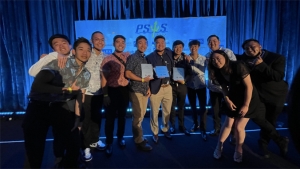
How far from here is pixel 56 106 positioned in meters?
1.84

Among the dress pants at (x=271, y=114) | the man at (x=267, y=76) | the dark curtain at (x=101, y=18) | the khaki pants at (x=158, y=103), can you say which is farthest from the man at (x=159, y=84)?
the dark curtain at (x=101, y=18)

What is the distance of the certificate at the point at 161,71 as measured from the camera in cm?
271

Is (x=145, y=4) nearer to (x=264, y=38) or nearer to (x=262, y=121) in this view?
(x=264, y=38)

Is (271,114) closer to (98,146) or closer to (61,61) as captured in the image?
(98,146)

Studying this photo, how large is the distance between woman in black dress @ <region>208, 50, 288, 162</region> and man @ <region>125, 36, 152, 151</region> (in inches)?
33.4

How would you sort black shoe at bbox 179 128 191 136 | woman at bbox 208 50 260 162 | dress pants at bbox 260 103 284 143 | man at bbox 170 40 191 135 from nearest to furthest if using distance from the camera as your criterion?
woman at bbox 208 50 260 162, dress pants at bbox 260 103 284 143, man at bbox 170 40 191 135, black shoe at bbox 179 128 191 136

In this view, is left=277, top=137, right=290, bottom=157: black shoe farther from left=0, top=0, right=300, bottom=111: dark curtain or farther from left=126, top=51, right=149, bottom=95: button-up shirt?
left=0, top=0, right=300, bottom=111: dark curtain

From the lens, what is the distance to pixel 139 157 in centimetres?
259

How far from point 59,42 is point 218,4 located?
3430mm

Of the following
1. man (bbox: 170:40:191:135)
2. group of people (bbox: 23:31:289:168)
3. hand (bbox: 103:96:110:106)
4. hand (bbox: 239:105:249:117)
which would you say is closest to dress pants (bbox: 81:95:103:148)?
group of people (bbox: 23:31:289:168)

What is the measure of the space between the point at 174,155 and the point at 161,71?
107cm

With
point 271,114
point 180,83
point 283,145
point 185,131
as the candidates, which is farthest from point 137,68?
point 283,145

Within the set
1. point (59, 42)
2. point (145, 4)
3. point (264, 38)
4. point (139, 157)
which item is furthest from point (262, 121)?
point (145, 4)

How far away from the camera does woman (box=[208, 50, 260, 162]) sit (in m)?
2.12
